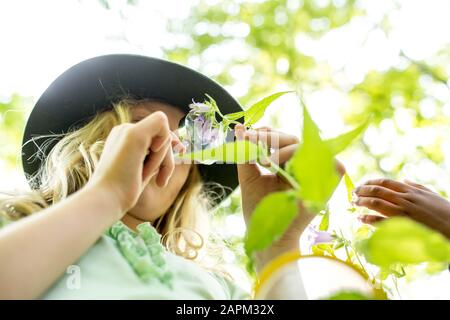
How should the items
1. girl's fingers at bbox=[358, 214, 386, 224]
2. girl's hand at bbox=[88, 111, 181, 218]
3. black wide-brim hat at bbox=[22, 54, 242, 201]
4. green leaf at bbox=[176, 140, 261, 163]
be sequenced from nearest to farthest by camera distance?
green leaf at bbox=[176, 140, 261, 163] → girl's hand at bbox=[88, 111, 181, 218] → girl's fingers at bbox=[358, 214, 386, 224] → black wide-brim hat at bbox=[22, 54, 242, 201]

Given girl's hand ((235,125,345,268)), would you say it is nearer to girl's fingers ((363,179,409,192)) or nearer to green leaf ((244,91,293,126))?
green leaf ((244,91,293,126))

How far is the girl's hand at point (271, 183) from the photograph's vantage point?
1.86 feet

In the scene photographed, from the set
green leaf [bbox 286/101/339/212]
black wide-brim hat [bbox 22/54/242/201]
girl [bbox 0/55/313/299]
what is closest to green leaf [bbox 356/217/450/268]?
green leaf [bbox 286/101/339/212]

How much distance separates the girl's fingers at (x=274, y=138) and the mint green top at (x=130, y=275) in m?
0.20

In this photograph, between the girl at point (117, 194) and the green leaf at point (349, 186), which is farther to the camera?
the green leaf at point (349, 186)

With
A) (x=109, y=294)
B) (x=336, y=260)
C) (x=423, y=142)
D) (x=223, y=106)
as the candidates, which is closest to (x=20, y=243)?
(x=109, y=294)

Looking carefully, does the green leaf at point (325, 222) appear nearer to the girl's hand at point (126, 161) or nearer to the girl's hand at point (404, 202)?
the girl's hand at point (404, 202)

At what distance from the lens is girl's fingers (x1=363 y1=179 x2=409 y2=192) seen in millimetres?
715

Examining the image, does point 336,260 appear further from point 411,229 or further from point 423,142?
point 423,142

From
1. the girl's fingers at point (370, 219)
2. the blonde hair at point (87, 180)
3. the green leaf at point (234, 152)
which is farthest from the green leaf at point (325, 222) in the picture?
the blonde hair at point (87, 180)

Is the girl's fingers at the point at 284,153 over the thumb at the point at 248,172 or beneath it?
beneath

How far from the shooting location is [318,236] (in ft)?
2.13

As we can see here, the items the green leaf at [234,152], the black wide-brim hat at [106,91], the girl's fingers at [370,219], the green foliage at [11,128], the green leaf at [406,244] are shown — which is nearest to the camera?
the green leaf at [406,244]

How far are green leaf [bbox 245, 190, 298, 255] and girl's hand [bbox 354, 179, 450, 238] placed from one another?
1.34 ft
